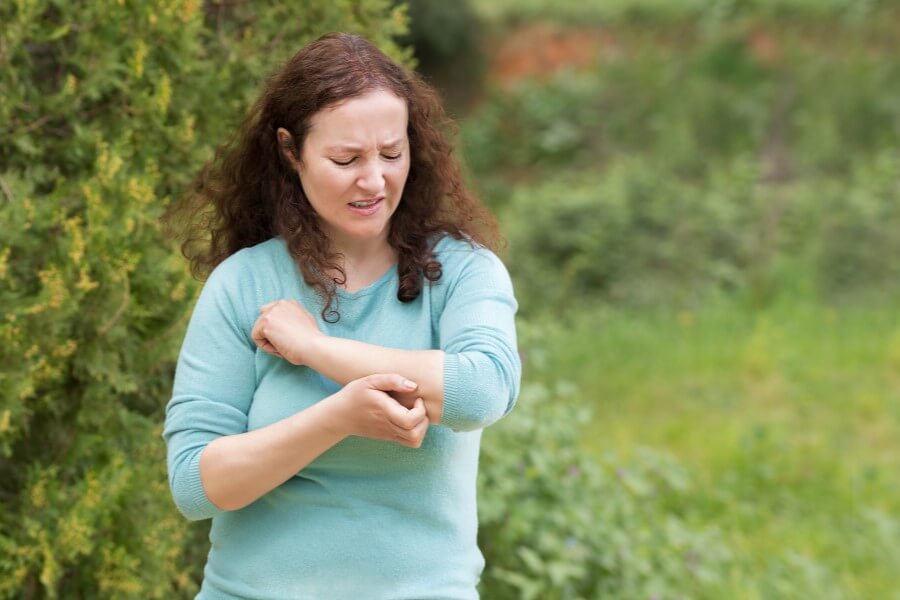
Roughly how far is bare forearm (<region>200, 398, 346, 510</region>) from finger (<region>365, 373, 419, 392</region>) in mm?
79

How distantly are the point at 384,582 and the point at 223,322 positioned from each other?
20.4 inches

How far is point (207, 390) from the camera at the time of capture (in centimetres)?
206

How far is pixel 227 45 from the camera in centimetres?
331

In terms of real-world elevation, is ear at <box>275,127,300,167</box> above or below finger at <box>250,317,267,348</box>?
above

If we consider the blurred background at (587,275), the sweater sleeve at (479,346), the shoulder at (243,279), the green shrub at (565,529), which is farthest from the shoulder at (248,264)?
the green shrub at (565,529)

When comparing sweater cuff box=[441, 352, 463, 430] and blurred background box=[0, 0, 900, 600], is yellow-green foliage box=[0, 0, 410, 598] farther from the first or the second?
sweater cuff box=[441, 352, 463, 430]

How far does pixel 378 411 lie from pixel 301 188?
538mm

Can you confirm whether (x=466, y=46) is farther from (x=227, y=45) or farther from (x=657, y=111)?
(x=227, y=45)

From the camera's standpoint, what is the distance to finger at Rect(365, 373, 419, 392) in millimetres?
1935

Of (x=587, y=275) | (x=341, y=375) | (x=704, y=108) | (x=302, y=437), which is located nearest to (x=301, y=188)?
(x=341, y=375)

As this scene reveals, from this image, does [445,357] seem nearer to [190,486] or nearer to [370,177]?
[370,177]

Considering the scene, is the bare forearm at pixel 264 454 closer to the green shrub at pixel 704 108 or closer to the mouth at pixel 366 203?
the mouth at pixel 366 203

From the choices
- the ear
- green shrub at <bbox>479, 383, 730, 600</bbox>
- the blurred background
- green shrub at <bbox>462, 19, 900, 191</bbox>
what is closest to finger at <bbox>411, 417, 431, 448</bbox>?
the ear

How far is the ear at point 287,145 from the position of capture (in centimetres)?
218
